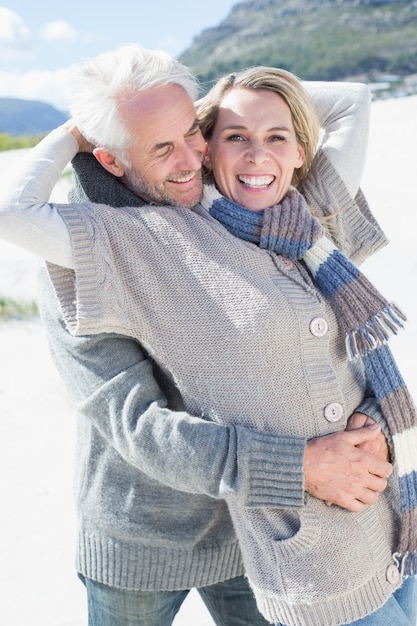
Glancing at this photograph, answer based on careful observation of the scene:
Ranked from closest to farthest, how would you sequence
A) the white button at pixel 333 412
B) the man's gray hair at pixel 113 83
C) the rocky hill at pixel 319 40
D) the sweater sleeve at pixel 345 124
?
1. the white button at pixel 333 412
2. the man's gray hair at pixel 113 83
3. the sweater sleeve at pixel 345 124
4. the rocky hill at pixel 319 40

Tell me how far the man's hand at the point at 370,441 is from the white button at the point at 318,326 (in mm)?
230

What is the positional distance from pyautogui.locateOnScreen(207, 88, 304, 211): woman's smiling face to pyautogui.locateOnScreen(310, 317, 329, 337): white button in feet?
1.10

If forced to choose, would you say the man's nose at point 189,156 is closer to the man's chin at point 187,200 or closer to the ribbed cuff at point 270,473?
the man's chin at point 187,200

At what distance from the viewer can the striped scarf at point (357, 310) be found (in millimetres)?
1853

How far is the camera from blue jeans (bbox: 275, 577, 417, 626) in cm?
174

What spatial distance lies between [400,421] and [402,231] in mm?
4928

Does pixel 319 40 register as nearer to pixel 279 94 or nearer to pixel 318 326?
pixel 279 94

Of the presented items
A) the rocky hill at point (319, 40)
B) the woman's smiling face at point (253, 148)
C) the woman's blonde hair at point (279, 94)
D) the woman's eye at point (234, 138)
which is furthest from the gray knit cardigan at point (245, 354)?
the rocky hill at point (319, 40)

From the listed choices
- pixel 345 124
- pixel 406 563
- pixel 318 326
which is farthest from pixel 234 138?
pixel 406 563

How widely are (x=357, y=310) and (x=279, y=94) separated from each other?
615 mm

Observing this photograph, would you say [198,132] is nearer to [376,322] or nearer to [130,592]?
[376,322]

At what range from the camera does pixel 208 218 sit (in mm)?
1895

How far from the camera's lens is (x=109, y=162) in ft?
6.44

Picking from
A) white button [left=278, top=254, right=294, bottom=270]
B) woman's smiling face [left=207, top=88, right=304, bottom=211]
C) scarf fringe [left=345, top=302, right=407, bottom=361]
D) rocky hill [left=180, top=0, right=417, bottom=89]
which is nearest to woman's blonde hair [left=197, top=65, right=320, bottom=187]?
woman's smiling face [left=207, top=88, right=304, bottom=211]
